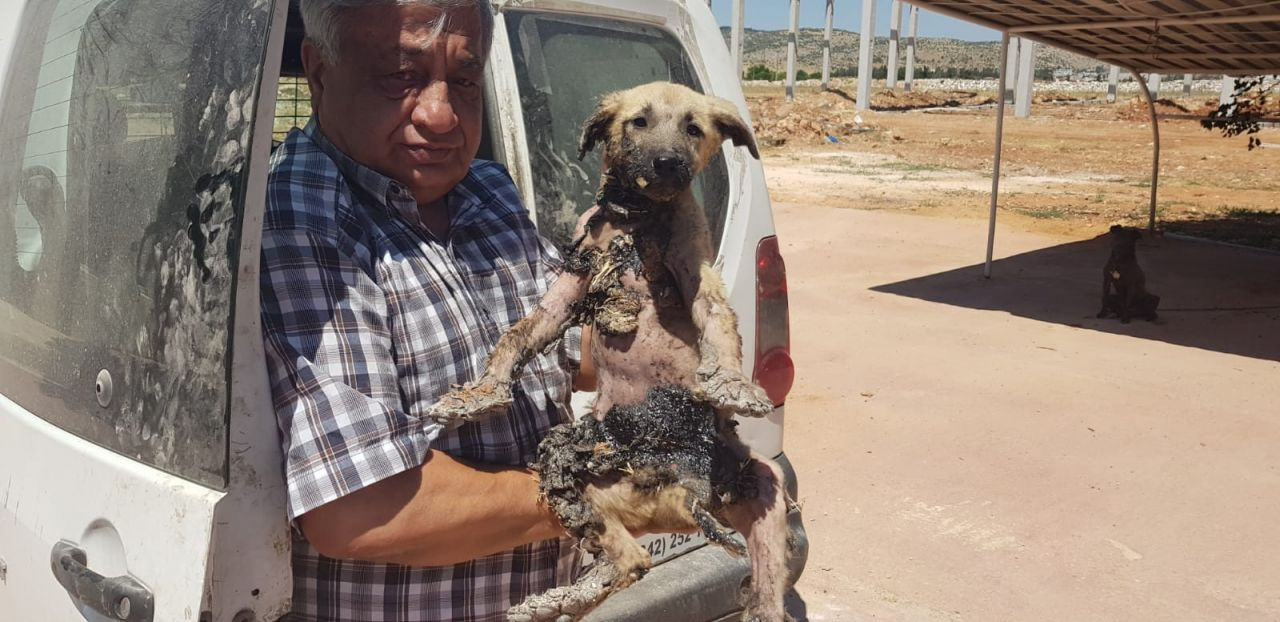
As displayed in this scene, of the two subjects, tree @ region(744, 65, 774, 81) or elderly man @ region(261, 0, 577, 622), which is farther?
tree @ region(744, 65, 774, 81)

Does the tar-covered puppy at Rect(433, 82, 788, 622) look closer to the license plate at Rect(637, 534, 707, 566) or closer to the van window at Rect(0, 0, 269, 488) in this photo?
the van window at Rect(0, 0, 269, 488)

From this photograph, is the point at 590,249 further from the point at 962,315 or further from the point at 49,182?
the point at 962,315

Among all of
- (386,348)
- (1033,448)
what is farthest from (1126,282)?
(386,348)

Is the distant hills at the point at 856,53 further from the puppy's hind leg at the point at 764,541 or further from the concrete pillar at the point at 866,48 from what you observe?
the puppy's hind leg at the point at 764,541

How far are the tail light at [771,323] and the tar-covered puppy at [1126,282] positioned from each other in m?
6.40

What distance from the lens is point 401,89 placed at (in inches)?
80.9

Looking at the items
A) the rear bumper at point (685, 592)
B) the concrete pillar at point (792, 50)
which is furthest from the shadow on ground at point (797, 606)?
the concrete pillar at point (792, 50)

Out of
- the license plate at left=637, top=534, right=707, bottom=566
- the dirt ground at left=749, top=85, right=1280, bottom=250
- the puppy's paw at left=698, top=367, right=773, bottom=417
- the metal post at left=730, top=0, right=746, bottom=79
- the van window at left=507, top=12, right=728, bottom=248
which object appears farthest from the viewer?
the metal post at left=730, top=0, right=746, bottom=79

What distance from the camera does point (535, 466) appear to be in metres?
2.16

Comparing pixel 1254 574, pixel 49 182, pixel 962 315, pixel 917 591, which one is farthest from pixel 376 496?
pixel 962 315

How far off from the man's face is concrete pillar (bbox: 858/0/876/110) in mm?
30709

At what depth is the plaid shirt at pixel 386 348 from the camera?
6.02 ft

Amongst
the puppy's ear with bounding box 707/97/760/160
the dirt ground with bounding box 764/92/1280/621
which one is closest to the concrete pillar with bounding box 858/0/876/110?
the dirt ground with bounding box 764/92/1280/621

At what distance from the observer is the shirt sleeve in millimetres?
1812
